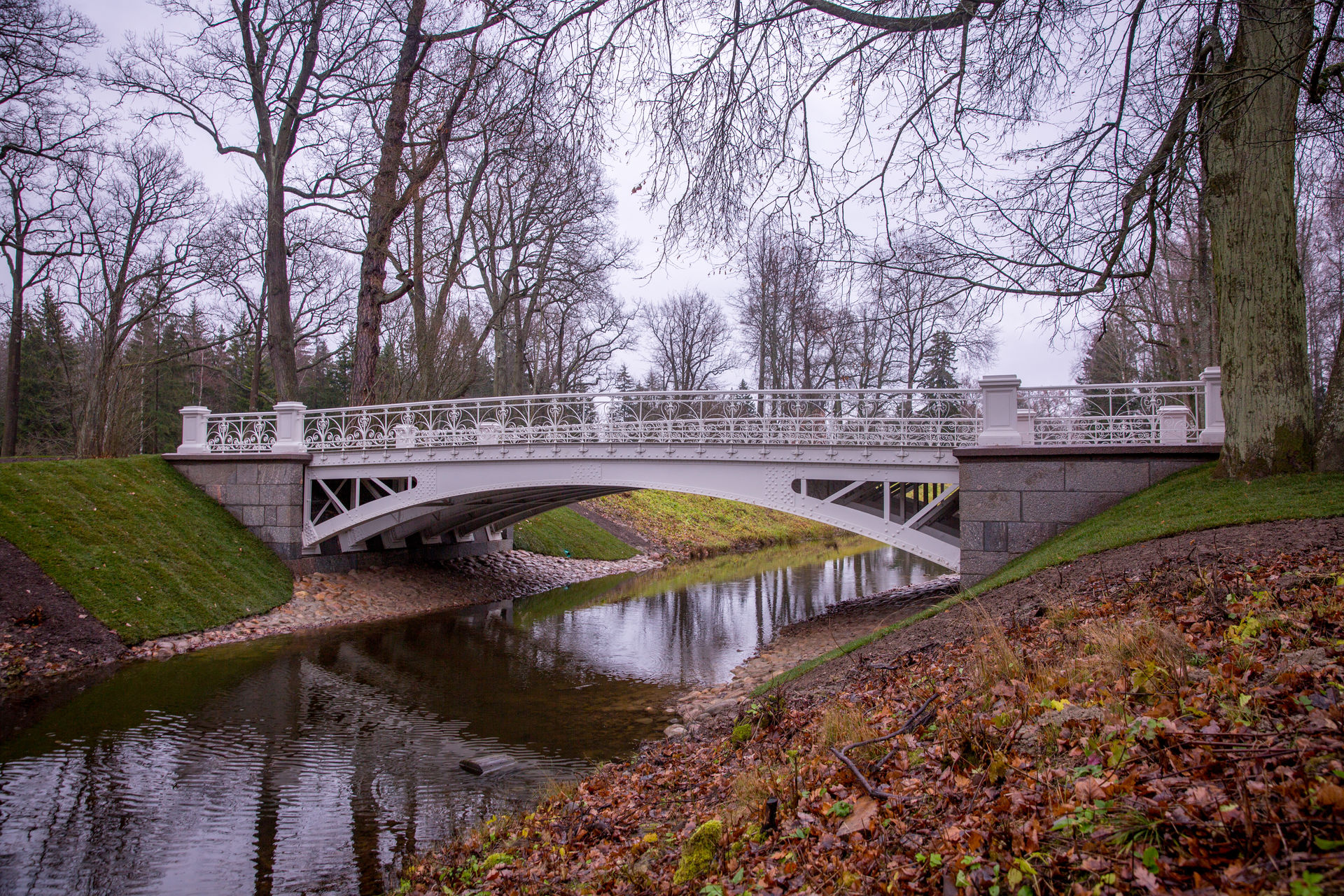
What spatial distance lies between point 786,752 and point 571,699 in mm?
5623

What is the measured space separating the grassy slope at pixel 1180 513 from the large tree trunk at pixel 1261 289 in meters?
0.44

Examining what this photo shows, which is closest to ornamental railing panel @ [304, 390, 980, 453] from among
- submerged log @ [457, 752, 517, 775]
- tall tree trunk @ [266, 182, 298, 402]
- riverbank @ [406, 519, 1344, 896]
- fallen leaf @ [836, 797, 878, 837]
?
tall tree trunk @ [266, 182, 298, 402]

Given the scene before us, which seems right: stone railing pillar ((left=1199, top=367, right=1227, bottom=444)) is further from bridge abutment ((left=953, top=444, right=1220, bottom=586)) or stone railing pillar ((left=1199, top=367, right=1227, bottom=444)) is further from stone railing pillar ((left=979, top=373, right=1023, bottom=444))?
stone railing pillar ((left=979, top=373, right=1023, bottom=444))

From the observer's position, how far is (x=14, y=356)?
61.2ft

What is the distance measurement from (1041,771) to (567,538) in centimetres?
2054

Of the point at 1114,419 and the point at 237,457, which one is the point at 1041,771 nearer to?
the point at 1114,419

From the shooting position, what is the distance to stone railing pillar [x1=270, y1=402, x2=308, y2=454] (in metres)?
15.3

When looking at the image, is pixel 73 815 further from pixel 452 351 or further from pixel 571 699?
pixel 452 351

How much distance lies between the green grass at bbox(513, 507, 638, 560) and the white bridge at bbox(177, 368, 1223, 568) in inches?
174

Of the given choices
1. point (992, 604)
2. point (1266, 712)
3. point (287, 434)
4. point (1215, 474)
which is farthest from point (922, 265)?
→ point (287, 434)

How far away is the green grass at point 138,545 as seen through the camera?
11.3 metres

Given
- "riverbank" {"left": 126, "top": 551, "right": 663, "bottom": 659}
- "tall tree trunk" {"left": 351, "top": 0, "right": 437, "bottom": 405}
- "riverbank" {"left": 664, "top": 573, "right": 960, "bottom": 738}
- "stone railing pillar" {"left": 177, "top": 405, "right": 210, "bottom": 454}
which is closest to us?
"riverbank" {"left": 664, "top": 573, "right": 960, "bottom": 738}

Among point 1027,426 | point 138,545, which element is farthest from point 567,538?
point 1027,426

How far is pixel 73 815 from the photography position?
5762 millimetres
